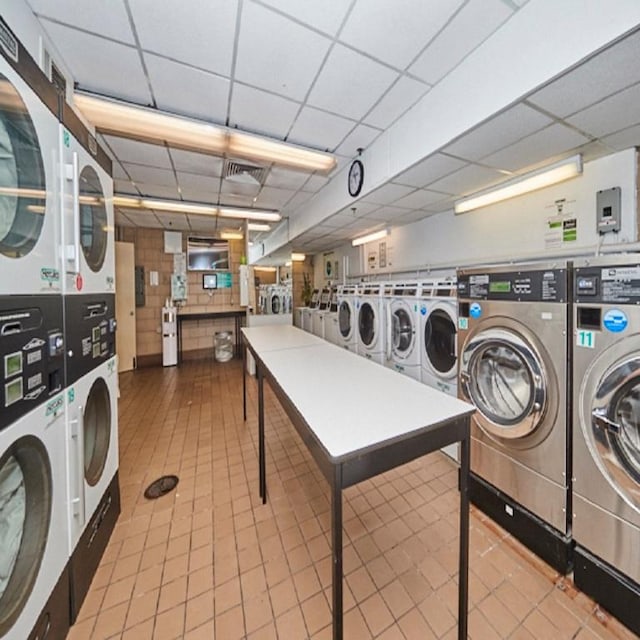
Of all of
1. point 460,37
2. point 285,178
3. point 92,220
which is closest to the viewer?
point 92,220

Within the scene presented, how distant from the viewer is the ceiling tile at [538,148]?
1851mm

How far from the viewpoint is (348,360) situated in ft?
6.26

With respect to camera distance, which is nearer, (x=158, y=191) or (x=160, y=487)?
(x=160, y=487)

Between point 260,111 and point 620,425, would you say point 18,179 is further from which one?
point 620,425

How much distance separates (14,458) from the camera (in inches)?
34.5

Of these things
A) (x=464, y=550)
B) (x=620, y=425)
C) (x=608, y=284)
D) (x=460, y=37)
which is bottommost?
(x=464, y=550)

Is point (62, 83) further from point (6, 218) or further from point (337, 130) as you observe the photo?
point (337, 130)

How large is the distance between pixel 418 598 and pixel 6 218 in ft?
7.25

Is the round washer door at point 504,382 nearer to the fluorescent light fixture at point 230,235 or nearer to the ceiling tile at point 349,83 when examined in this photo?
the ceiling tile at point 349,83

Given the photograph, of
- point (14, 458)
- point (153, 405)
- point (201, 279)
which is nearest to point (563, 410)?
point (14, 458)

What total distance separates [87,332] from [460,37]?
2518 mm

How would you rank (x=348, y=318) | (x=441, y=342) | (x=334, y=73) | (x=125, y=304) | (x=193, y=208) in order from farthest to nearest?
1. (x=125, y=304)
2. (x=348, y=318)
3. (x=193, y=208)
4. (x=441, y=342)
5. (x=334, y=73)

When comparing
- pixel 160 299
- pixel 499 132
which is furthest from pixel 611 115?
pixel 160 299

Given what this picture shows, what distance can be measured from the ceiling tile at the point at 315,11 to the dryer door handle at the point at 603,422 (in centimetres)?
224
